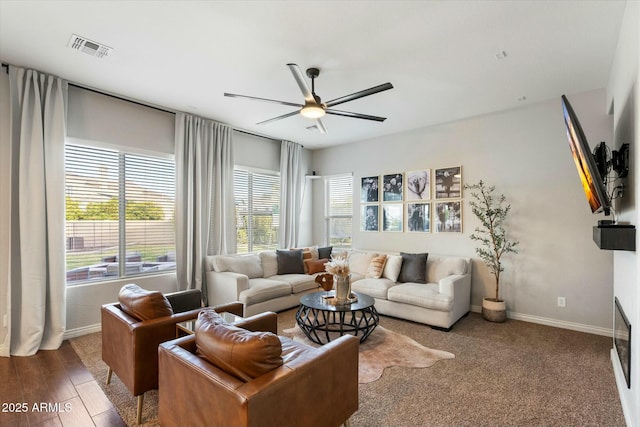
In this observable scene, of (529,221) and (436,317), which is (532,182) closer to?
(529,221)

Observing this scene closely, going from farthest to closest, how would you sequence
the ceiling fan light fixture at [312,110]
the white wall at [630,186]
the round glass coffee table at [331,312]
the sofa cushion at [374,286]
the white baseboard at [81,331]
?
the sofa cushion at [374,286], the white baseboard at [81,331], the round glass coffee table at [331,312], the ceiling fan light fixture at [312,110], the white wall at [630,186]

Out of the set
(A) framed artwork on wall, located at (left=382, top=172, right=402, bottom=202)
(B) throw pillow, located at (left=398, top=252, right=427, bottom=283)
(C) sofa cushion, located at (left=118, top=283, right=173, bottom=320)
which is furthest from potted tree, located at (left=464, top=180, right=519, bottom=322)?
Answer: (C) sofa cushion, located at (left=118, top=283, right=173, bottom=320)

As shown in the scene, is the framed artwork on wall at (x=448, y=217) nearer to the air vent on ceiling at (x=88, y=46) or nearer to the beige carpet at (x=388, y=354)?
the beige carpet at (x=388, y=354)

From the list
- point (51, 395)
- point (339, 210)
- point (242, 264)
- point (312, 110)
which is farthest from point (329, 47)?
point (339, 210)

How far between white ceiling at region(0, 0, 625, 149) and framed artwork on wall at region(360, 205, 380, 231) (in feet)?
6.96

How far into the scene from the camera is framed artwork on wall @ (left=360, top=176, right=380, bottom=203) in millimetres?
5715

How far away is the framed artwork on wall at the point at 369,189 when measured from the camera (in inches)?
225

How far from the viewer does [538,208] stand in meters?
4.09

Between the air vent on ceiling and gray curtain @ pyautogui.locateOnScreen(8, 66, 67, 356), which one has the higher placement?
the air vent on ceiling

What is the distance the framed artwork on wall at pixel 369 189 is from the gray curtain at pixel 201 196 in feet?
7.78

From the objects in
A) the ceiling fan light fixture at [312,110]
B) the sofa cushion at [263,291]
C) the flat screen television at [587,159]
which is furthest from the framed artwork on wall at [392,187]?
the flat screen television at [587,159]

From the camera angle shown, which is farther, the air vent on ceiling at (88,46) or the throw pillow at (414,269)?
the throw pillow at (414,269)

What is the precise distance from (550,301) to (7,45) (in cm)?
638

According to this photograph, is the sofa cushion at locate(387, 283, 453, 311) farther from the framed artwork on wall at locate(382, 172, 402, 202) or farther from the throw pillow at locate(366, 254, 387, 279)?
the framed artwork on wall at locate(382, 172, 402, 202)
